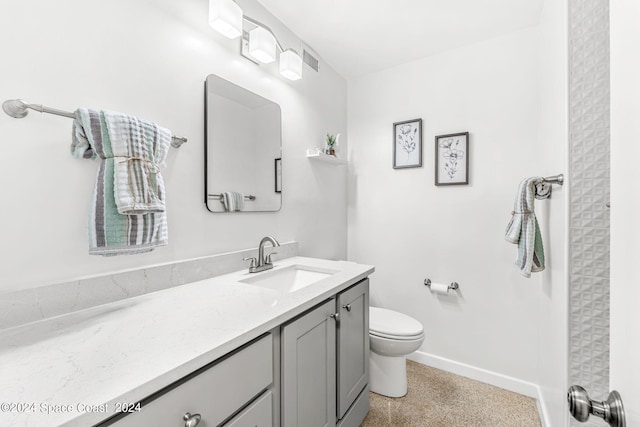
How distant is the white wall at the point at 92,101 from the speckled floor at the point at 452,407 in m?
1.31

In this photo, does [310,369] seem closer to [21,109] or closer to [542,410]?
[21,109]

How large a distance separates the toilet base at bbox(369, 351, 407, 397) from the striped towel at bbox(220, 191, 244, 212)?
128 cm

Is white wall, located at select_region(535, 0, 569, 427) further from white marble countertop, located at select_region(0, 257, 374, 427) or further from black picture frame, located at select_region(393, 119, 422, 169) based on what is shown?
white marble countertop, located at select_region(0, 257, 374, 427)

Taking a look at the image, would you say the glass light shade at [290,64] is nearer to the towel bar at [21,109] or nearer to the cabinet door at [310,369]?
the towel bar at [21,109]

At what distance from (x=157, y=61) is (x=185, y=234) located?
0.76m

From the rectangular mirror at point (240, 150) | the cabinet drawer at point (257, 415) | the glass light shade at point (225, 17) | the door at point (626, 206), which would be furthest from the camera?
the rectangular mirror at point (240, 150)

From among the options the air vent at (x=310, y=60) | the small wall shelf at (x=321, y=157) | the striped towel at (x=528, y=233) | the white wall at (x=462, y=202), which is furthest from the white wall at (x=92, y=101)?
the striped towel at (x=528, y=233)

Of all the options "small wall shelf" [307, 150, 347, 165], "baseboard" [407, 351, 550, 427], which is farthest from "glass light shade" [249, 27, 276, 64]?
"baseboard" [407, 351, 550, 427]

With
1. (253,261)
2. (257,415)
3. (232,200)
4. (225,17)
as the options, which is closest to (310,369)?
(257,415)

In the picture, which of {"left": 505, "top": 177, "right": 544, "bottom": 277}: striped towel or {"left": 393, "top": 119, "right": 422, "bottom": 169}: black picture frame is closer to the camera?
{"left": 505, "top": 177, "right": 544, "bottom": 277}: striped towel

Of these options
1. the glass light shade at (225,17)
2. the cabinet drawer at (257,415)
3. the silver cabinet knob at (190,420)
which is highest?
the glass light shade at (225,17)

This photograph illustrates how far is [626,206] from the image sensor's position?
0.42 m

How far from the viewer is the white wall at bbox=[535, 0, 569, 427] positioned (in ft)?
3.67

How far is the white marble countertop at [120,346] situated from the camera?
0.52m
